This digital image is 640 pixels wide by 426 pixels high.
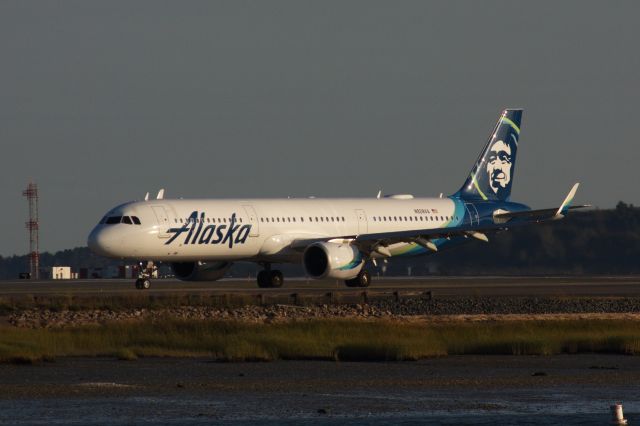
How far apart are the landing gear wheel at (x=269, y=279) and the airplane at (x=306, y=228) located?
0.04 m

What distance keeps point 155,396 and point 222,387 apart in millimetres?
1632

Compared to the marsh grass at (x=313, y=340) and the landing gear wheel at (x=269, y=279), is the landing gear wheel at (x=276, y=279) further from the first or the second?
the marsh grass at (x=313, y=340)

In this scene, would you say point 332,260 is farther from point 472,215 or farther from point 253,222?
point 472,215

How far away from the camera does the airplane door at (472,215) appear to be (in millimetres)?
65625

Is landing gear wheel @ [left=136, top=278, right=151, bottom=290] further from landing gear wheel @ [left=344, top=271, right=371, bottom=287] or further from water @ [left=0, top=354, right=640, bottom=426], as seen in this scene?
water @ [left=0, top=354, right=640, bottom=426]

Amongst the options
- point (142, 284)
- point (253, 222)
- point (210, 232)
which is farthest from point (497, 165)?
point (142, 284)

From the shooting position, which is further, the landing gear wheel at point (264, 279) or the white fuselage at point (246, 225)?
the landing gear wheel at point (264, 279)

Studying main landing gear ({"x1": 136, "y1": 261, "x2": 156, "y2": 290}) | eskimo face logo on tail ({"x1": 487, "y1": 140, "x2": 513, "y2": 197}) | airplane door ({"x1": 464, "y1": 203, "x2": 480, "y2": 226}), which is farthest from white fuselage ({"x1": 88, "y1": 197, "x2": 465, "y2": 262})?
eskimo face logo on tail ({"x1": 487, "y1": 140, "x2": 513, "y2": 197})

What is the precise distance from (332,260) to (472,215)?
1164 cm

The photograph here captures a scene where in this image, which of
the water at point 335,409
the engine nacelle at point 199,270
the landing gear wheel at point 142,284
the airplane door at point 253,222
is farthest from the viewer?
the engine nacelle at point 199,270

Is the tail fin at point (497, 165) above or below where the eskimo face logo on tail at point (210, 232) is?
above

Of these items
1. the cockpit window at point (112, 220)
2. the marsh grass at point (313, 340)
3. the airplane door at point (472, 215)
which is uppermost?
the airplane door at point (472, 215)

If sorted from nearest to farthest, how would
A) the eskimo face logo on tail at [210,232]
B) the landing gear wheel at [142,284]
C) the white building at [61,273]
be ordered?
1. the eskimo face logo on tail at [210,232]
2. the landing gear wheel at [142,284]
3. the white building at [61,273]

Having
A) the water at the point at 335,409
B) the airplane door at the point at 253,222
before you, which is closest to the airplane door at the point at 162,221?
the airplane door at the point at 253,222
